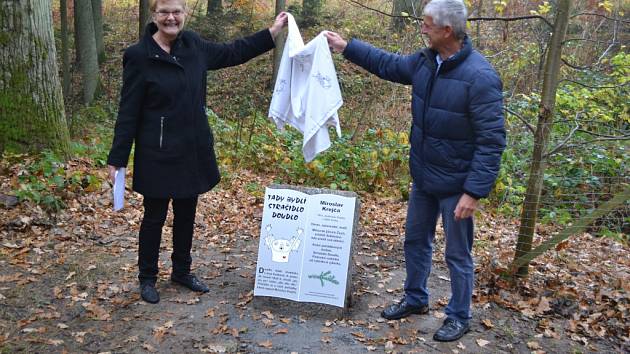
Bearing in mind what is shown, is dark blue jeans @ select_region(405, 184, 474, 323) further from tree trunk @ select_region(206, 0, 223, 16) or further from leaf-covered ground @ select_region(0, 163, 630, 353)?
tree trunk @ select_region(206, 0, 223, 16)

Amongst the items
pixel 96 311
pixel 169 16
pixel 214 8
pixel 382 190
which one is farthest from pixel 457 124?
pixel 214 8

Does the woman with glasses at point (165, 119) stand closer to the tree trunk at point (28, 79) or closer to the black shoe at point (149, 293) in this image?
the black shoe at point (149, 293)

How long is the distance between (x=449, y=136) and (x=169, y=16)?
208cm

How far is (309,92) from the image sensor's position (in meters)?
4.09

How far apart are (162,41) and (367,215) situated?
12.8 feet

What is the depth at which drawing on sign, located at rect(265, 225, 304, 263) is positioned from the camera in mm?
4207

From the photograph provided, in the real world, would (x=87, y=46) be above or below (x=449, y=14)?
below

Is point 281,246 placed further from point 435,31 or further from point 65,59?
point 65,59

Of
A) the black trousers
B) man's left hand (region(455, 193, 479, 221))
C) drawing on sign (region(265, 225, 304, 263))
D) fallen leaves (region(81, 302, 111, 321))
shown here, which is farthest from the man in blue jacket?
fallen leaves (region(81, 302, 111, 321))

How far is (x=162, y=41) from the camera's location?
3.84 m

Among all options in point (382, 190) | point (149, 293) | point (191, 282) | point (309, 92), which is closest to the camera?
point (309, 92)

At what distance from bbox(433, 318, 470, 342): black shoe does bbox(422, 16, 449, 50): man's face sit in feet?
6.44

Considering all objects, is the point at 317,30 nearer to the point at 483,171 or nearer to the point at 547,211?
the point at 547,211

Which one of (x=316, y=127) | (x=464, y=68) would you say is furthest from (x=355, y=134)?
(x=464, y=68)
